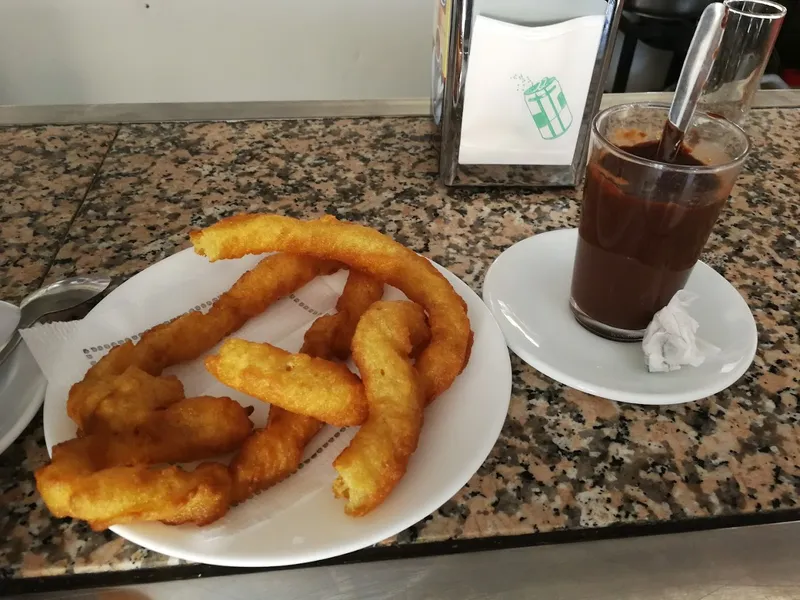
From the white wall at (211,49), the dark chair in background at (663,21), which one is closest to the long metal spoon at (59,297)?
the white wall at (211,49)

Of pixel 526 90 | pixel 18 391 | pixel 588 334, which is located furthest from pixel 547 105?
pixel 18 391

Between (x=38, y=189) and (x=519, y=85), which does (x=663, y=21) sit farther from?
(x=38, y=189)

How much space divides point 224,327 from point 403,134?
2.03ft

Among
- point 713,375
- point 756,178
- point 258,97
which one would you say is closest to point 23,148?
point 258,97

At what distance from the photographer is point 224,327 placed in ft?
2.16

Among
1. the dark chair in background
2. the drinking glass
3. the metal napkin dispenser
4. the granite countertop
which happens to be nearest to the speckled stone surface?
the granite countertop

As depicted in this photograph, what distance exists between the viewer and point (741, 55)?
3.23 ft

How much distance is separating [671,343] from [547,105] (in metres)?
0.40

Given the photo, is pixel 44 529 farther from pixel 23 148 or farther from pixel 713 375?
pixel 23 148

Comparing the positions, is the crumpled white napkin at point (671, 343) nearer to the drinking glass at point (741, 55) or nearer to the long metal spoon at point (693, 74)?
the long metal spoon at point (693, 74)

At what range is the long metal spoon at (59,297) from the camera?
70 centimetres

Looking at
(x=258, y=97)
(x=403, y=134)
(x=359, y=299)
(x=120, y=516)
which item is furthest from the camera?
(x=258, y=97)

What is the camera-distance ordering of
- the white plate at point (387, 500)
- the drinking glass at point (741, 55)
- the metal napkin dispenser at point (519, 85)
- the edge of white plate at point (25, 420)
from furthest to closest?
the drinking glass at point (741, 55) → the metal napkin dispenser at point (519, 85) → the edge of white plate at point (25, 420) → the white plate at point (387, 500)

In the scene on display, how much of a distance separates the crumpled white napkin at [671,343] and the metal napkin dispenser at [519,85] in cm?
36
